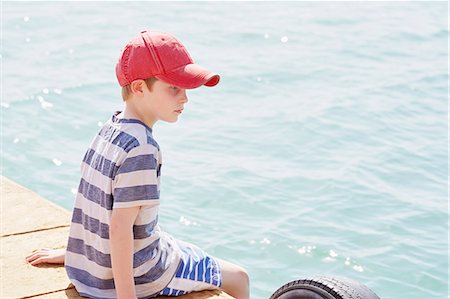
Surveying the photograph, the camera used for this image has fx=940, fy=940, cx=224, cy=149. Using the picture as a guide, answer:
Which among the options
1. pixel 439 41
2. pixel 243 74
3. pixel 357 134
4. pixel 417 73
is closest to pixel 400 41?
pixel 439 41

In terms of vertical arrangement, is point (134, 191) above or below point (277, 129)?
above

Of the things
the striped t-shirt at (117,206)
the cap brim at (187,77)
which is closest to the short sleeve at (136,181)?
the striped t-shirt at (117,206)

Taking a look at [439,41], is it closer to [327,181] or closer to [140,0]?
[140,0]

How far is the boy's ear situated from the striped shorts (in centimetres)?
65

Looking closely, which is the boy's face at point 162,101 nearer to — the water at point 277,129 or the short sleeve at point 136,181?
the short sleeve at point 136,181

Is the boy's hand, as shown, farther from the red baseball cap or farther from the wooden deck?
the red baseball cap

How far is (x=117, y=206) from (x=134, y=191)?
2.9 inches

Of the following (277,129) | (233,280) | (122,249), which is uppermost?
(122,249)

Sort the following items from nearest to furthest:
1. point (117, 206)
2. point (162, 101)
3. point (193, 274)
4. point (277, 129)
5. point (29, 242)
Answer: point (117, 206) < point (162, 101) < point (193, 274) < point (29, 242) < point (277, 129)

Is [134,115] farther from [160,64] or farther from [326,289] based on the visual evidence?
[326,289]

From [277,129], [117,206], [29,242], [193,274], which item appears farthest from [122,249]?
[277,129]

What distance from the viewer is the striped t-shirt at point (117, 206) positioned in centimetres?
306

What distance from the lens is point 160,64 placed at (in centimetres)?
311

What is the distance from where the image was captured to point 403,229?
6.83 metres
